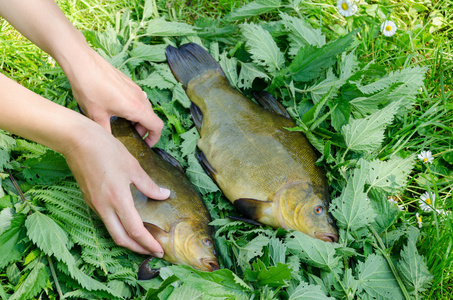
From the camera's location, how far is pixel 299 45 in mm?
3734

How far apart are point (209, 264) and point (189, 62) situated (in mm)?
1776

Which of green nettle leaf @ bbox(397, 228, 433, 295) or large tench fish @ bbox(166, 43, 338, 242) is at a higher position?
large tench fish @ bbox(166, 43, 338, 242)

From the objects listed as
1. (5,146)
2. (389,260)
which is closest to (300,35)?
(389,260)

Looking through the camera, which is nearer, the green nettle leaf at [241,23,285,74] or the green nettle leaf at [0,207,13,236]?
the green nettle leaf at [0,207,13,236]

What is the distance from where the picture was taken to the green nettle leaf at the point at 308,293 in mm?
2661

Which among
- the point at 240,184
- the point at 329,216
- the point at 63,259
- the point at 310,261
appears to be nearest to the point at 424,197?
the point at 329,216

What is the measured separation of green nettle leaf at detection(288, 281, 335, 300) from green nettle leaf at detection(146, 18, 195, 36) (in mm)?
2430

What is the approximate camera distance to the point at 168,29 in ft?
13.0

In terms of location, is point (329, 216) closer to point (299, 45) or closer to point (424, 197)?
point (424, 197)

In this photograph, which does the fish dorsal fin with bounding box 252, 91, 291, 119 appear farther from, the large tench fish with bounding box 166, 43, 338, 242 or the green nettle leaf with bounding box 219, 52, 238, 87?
the green nettle leaf with bounding box 219, 52, 238, 87

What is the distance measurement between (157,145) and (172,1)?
1.77 m

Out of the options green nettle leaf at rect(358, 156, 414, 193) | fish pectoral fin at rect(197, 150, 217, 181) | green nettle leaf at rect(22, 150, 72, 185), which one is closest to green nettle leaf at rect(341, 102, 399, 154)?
green nettle leaf at rect(358, 156, 414, 193)

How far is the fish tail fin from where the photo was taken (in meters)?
3.73

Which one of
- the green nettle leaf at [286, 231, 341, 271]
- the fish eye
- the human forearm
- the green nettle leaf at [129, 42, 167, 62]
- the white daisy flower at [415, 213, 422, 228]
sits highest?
the human forearm
